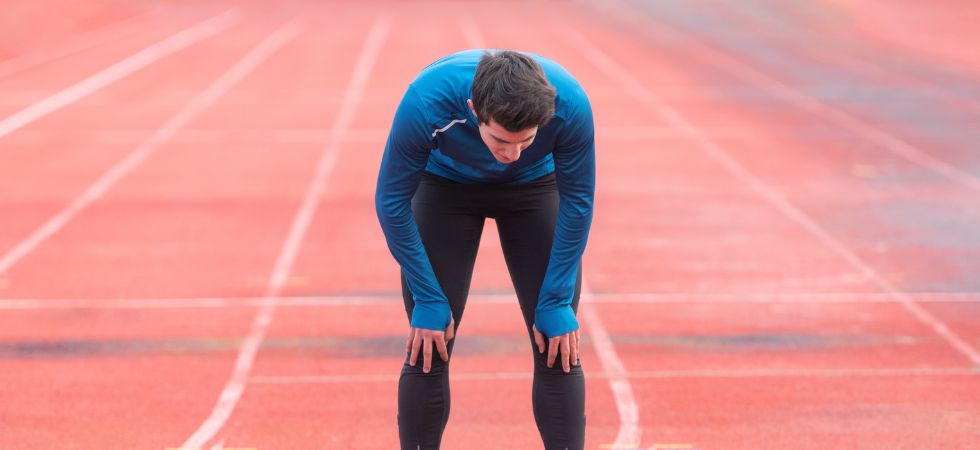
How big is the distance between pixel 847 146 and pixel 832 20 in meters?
16.7

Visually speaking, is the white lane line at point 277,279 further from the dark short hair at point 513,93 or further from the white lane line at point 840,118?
the white lane line at point 840,118

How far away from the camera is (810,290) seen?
20.6 feet

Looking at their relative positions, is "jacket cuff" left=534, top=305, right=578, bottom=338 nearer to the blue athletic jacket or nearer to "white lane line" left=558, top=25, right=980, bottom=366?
the blue athletic jacket

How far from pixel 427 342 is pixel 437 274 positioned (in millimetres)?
196

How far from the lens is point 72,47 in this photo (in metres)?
20.0

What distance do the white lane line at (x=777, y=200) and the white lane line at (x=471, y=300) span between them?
23 cm

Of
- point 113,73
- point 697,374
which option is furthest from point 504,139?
point 113,73

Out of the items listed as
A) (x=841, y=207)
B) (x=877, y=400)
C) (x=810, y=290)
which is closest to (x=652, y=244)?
(x=810, y=290)

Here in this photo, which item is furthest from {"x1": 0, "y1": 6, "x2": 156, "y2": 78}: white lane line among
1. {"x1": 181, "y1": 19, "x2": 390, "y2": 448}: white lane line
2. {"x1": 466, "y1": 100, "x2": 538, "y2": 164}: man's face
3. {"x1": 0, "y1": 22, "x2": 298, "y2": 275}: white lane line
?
{"x1": 466, "y1": 100, "x2": 538, "y2": 164}: man's face

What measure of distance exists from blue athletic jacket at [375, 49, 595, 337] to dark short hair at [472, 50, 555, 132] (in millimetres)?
175

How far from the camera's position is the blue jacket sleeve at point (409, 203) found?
276 centimetres

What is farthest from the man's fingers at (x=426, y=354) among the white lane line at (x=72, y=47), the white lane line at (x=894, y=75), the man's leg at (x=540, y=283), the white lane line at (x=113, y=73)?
the white lane line at (x=72, y=47)

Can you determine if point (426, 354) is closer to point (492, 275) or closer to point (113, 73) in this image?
point (492, 275)

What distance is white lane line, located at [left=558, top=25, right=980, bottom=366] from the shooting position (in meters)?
5.61
